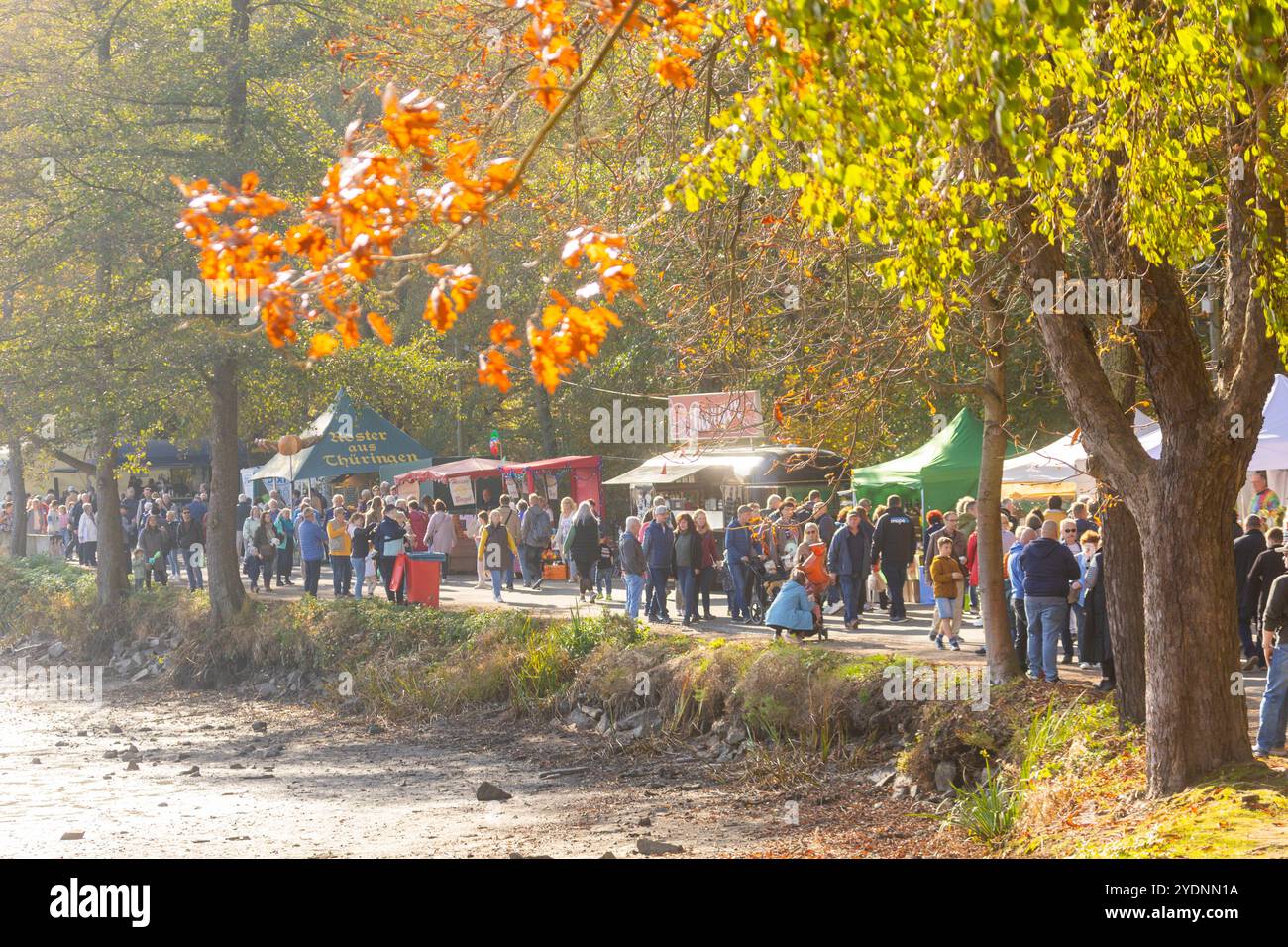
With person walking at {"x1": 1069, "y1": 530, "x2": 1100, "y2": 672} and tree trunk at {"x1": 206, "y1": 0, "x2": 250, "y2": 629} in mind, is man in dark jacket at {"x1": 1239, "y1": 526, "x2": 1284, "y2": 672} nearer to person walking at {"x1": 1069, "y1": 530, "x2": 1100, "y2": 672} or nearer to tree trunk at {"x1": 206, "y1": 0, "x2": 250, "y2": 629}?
person walking at {"x1": 1069, "y1": 530, "x2": 1100, "y2": 672}

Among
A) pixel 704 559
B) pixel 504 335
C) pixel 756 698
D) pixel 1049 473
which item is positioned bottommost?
pixel 756 698

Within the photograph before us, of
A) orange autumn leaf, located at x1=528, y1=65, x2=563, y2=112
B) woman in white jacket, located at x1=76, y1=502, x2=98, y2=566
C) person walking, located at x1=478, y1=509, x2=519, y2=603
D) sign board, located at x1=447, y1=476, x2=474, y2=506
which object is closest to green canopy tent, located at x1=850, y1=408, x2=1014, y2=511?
person walking, located at x1=478, y1=509, x2=519, y2=603

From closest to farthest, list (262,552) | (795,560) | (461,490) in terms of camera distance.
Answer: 1. (795,560)
2. (262,552)
3. (461,490)

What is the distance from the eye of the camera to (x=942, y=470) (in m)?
23.4

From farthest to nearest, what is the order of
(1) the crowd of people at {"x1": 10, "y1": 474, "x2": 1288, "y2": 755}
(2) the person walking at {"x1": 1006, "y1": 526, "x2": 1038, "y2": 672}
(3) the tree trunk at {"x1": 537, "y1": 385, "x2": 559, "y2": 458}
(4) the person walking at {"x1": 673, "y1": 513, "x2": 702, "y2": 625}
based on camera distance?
(3) the tree trunk at {"x1": 537, "y1": 385, "x2": 559, "y2": 458} → (4) the person walking at {"x1": 673, "y1": 513, "x2": 702, "y2": 625} → (2) the person walking at {"x1": 1006, "y1": 526, "x2": 1038, "y2": 672} → (1) the crowd of people at {"x1": 10, "y1": 474, "x2": 1288, "y2": 755}

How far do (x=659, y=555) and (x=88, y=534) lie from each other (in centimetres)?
2205

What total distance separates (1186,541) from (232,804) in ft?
36.8

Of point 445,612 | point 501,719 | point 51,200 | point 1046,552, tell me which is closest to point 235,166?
point 51,200

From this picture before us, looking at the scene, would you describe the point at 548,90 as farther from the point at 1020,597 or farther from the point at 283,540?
the point at 283,540

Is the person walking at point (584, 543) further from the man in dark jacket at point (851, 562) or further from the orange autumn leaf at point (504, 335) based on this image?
the orange autumn leaf at point (504, 335)

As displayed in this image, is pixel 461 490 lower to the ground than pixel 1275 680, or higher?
higher

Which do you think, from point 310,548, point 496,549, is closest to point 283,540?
point 310,548

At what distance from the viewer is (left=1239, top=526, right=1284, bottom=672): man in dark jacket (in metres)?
14.5

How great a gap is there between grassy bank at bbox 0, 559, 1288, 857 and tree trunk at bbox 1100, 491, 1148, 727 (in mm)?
281
